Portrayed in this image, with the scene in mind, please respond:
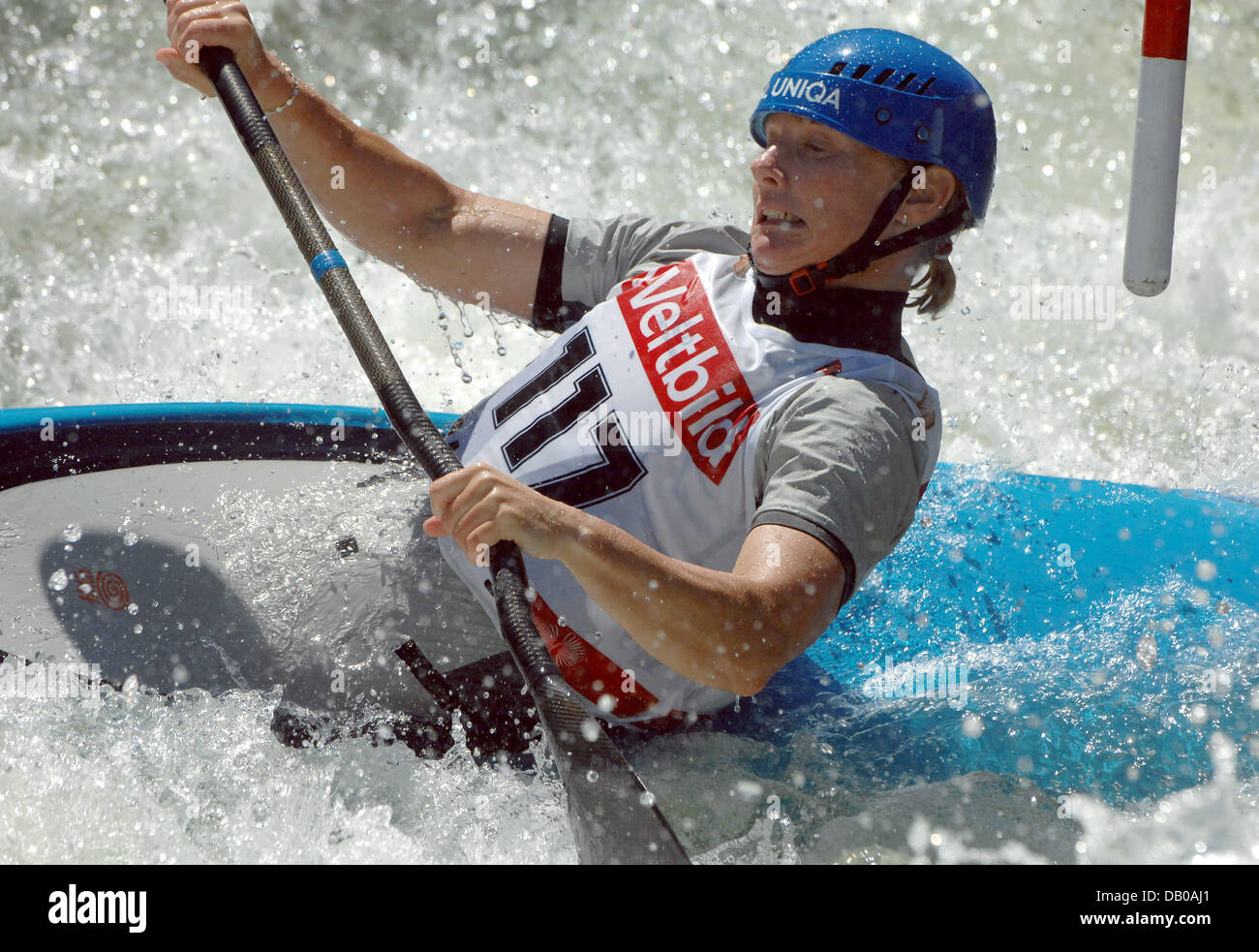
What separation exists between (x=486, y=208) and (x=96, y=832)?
1.15m

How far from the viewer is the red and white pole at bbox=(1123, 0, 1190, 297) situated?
5.24ft

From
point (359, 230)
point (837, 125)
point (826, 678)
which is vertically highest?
point (359, 230)

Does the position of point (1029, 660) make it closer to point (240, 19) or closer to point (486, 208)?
point (486, 208)

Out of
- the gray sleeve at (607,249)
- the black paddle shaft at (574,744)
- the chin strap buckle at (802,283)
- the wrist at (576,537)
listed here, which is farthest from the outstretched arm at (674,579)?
Result: the gray sleeve at (607,249)

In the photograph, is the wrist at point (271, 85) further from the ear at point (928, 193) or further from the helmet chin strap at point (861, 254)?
the ear at point (928, 193)

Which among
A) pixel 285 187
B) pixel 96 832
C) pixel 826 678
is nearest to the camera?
pixel 96 832

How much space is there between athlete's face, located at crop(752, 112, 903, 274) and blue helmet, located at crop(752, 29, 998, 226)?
0.03 metres

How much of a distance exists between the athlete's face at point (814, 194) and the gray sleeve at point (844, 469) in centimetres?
23

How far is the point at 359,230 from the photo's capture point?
2.05m

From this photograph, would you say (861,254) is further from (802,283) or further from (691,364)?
(691,364)

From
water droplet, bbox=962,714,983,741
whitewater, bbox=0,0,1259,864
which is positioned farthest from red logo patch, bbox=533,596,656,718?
whitewater, bbox=0,0,1259,864

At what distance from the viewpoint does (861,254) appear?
1684 millimetres

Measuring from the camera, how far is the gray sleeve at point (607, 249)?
1977 mm
